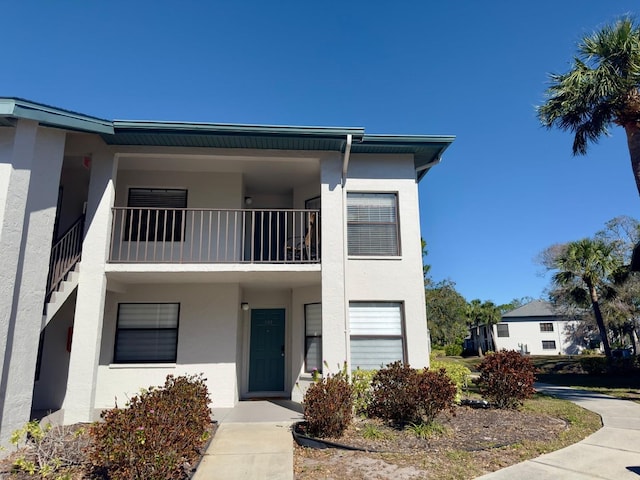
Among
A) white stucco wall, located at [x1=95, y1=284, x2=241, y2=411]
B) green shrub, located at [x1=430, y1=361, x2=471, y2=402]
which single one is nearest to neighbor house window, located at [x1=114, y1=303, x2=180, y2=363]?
white stucco wall, located at [x1=95, y1=284, x2=241, y2=411]

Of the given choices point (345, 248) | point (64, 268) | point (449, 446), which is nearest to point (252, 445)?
point (449, 446)

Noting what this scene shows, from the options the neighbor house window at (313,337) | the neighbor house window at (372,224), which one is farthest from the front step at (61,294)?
the neighbor house window at (372,224)

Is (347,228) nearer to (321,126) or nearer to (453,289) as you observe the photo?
(321,126)

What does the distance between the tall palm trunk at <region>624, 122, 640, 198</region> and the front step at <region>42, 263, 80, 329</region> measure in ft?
50.1

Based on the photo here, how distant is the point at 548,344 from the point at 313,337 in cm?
4813

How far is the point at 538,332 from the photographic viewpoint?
4884 centimetres

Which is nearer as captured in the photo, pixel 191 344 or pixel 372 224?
pixel 372 224

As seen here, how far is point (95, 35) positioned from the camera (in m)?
10.0

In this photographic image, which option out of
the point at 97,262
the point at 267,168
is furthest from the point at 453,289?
the point at 97,262

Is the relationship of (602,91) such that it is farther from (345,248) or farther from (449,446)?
(449,446)

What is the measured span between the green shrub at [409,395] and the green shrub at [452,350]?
41.8 metres

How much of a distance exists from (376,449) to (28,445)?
18.6 feet

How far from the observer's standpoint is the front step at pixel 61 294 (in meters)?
7.91

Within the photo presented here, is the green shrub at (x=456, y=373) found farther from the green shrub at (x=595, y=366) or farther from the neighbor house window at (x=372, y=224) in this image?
the green shrub at (x=595, y=366)
